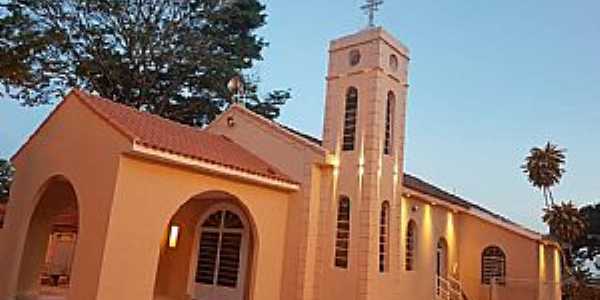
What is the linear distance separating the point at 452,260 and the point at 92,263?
542 inches

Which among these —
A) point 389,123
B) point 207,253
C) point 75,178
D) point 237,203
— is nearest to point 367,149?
point 389,123

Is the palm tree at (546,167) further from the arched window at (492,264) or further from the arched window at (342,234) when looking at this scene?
the arched window at (342,234)

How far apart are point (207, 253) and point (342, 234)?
4.41 m

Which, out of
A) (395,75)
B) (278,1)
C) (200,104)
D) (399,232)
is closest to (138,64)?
(200,104)

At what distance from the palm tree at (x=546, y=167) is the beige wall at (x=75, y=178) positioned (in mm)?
27476

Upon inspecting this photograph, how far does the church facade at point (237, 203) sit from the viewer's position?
10.3m

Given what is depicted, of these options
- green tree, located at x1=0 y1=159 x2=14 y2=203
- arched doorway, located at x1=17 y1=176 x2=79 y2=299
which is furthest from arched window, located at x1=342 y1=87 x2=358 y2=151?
green tree, located at x1=0 y1=159 x2=14 y2=203

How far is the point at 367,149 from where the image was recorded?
13938 mm

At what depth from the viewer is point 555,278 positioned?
20516mm

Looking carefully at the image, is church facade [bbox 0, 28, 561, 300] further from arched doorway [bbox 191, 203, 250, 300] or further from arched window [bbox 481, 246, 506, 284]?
arched window [bbox 481, 246, 506, 284]

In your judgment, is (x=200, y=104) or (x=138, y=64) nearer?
(x=138, y=64)

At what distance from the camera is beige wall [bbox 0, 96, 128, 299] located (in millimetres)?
10078

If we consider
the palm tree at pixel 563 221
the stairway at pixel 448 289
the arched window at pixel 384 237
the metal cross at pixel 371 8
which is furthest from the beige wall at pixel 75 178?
the palm tree at pixel 563 221

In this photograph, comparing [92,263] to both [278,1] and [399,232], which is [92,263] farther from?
[278,1]
